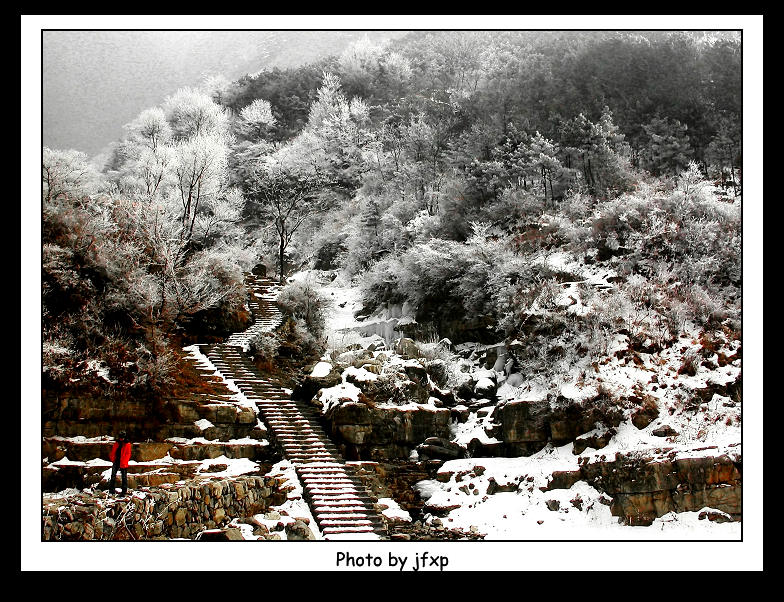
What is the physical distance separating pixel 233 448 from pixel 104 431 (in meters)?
2.67

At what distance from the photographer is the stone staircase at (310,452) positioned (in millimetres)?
10438

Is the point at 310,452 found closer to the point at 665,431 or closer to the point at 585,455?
the point at 585,455

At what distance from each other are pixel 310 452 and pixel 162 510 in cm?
372

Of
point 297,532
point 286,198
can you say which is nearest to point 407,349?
point 297,532

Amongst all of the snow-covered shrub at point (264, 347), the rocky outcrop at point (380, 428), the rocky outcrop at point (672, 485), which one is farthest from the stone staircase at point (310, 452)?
the rocky outcrop at point (672, 485)

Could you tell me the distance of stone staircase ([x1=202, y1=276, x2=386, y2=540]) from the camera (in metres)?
10.4

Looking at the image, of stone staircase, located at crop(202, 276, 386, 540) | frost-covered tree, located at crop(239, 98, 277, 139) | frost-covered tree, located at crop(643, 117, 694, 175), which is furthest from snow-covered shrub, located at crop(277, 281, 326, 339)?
frost-covered tree, located at crop(239, 98, 277, 139)

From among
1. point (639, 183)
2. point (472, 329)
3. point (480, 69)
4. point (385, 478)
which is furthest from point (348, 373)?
point (480, 69)

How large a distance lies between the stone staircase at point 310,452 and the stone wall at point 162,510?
32.3 inches

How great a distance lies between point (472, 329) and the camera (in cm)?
1636

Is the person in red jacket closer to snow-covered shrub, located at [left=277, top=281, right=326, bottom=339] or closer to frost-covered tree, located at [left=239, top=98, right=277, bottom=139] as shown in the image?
snow-covered shrub, located at [left=277, top=281, right=326, bottom=339]

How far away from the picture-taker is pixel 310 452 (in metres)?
12.5

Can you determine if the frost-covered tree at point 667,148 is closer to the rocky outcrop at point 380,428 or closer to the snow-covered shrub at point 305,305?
the snow-covered shrub at point 305,305
